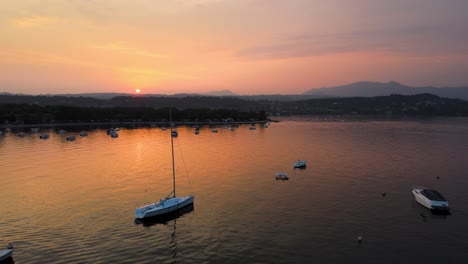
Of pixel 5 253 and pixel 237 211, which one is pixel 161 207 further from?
pixel 5 253

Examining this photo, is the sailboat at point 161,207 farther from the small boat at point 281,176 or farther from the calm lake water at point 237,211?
the small boat at point 281,176

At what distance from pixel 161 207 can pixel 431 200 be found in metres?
37.9

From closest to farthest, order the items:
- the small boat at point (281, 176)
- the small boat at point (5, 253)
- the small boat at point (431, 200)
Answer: the small boat at point (5, 253)
the small boat at point (431, 200)
the small boat at point (281, 176)

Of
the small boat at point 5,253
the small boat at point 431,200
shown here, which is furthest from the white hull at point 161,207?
the small boat at point 431,200

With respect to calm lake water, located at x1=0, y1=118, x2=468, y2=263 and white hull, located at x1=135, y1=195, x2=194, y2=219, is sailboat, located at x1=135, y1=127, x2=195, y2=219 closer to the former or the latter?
white hull, located at x1=135, y1=195, x2=194, y2=219

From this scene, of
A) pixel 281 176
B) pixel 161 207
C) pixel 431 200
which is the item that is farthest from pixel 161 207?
pixel 431 200

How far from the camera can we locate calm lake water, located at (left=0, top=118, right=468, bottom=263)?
36.5m

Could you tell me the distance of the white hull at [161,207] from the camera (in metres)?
45.3

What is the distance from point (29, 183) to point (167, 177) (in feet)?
87.5

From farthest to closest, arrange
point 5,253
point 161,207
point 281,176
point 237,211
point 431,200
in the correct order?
Result: point 281,176
point 237,211
point 431,200
point 161,207
point 5,253

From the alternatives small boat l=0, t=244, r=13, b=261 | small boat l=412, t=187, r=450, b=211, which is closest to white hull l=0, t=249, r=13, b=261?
small boat l=0, t=244, r=13, b=261

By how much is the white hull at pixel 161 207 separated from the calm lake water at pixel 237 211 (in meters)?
1.25

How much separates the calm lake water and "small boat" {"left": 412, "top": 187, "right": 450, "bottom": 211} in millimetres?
1099

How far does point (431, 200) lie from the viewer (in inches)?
1929
